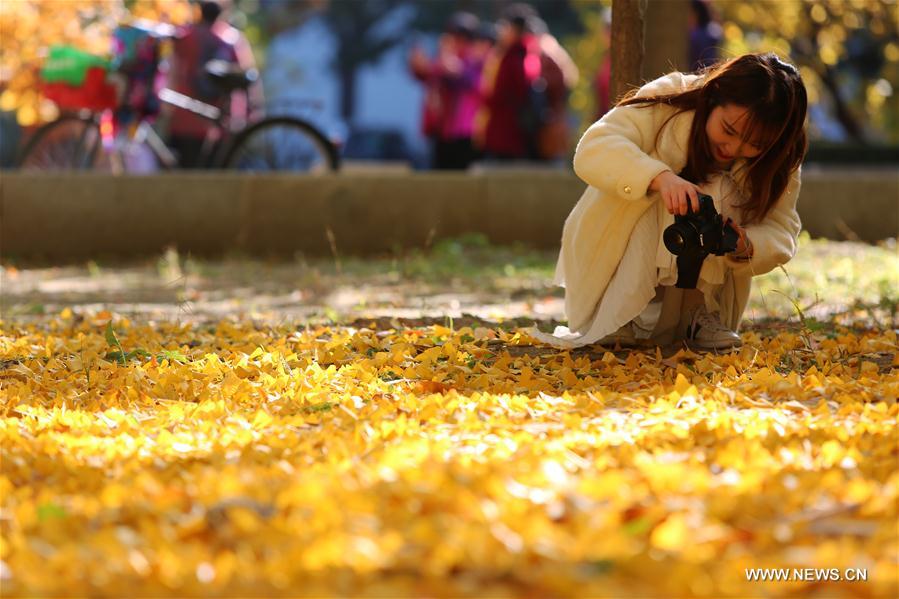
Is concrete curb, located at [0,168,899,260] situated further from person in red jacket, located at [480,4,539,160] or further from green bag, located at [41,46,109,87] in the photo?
person in red jacket, located at [480,4,539,160]

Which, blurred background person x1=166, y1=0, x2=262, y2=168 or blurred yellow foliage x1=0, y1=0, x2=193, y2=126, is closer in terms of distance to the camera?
blurred background person x1=166, y1=0, x2=262, y2=168

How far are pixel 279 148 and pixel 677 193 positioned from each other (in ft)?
19.3

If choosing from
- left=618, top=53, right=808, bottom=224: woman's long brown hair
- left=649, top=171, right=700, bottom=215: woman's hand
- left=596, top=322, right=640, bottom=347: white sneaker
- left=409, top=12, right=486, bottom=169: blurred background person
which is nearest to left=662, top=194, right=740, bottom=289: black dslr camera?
left=649, top=171, right=700, bottom=215: woman's hand

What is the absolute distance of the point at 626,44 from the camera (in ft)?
19.0

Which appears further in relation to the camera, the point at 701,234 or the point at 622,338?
the point at 622,338

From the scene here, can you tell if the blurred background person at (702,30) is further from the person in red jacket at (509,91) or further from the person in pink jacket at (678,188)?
the person in pink jacket at (678,188)

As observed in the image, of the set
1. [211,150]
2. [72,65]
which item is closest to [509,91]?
[211,150]

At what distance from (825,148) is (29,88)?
304 inches

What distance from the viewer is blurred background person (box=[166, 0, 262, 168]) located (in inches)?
382

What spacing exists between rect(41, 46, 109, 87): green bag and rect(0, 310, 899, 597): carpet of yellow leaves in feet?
17.0

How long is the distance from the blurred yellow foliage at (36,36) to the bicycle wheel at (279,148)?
9.05 feet

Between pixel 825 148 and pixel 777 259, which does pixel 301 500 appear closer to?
pixel 777 259

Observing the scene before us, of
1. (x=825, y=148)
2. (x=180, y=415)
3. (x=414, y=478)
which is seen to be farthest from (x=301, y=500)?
(x=825, y=148)

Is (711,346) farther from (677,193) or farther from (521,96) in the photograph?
(521,96)
